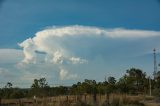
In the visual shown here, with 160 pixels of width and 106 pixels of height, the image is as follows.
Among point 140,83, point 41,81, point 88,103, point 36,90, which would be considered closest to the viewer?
point 88,103

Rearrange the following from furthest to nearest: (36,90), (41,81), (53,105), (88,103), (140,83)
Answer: (140,83), (41,81), (36,90), (88,103), (53,105)

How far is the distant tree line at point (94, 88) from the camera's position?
57537mm

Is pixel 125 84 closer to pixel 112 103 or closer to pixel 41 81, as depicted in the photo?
pixel 41 81

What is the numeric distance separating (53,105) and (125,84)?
46.8 meters

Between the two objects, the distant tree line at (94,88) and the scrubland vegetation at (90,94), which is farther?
the distant tree line at (94,88)

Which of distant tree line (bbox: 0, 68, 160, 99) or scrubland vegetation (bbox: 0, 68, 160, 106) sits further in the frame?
distant tree line (bbox: 0, 68, 160, 99)

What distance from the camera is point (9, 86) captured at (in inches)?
2591

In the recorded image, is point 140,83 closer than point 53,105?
No

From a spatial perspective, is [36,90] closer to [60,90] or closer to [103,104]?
[60,90]

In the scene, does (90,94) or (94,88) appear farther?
(94,88)

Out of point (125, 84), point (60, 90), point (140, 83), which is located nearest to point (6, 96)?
point (60, 90)

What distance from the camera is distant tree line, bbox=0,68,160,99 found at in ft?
189

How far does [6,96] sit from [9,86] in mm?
6044

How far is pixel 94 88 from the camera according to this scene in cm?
6244
